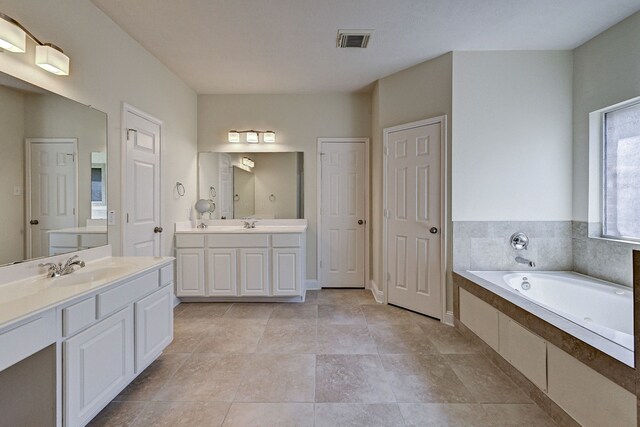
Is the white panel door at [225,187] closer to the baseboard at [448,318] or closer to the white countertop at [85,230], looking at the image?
the white countertop at [85,230]

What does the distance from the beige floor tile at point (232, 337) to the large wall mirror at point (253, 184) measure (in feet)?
4.85

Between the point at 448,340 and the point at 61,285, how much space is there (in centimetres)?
273

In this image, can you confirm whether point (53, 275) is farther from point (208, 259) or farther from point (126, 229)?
point (208, 259)

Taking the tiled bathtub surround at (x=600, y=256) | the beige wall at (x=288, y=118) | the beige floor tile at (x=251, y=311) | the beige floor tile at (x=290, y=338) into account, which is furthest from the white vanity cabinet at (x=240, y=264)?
the tiled bathtub surround at (x=600, y=256)

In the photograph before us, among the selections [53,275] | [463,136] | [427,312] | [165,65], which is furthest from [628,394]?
[165,65]

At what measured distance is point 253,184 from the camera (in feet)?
13.1

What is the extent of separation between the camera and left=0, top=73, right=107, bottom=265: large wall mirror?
1.58 m

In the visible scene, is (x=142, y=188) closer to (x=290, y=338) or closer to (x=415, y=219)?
(x=290, y=338)

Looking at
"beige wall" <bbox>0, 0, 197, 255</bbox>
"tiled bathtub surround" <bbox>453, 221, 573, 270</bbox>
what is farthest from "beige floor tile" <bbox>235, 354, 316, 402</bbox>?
"tiled bathtub surround" <bbox>453, 221, 573, 270</bbox>

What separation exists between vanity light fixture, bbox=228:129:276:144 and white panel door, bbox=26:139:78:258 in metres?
2.04

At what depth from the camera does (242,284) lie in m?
3.40

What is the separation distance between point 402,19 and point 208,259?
296 cm

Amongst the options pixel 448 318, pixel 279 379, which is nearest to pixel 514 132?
pixel 448 318

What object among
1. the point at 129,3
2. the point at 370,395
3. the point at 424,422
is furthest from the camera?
the point at 129,3
